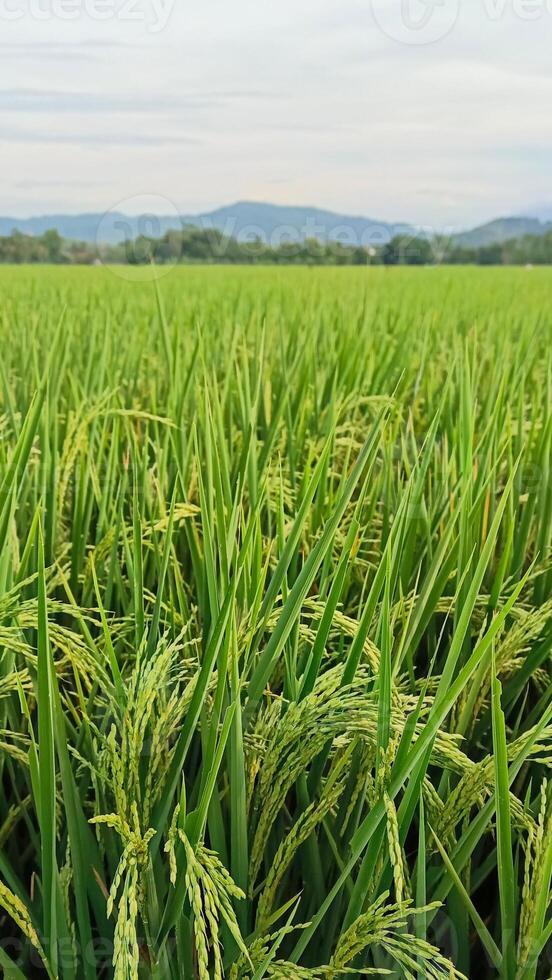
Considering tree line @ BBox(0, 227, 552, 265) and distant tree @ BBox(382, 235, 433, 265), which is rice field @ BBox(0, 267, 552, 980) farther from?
tree line @ BBox(0, 227, 552, 265)

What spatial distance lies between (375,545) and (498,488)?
329 mm

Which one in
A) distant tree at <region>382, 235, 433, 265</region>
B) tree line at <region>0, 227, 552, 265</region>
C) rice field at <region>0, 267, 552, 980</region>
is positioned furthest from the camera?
tree line at <region>0, 227, 552, 265</region>

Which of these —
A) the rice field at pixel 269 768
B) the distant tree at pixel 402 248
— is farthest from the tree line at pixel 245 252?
the rice field at pixel 269 768

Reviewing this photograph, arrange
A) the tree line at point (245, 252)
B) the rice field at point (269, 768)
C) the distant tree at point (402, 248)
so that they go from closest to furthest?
the rice field at point (269, 768) < the distant tree at point (402, 248) < the tree line at point (245, 252)

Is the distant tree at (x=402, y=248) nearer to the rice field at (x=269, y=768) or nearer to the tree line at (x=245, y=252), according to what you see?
the tree line at (x=245, y=252)

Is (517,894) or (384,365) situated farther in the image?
(384,365)

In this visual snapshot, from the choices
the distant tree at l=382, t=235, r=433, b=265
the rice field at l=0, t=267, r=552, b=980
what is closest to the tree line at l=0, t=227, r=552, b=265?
the distant tree at l=382, t=235, r=433, b=265

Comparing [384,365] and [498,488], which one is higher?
[384,365]

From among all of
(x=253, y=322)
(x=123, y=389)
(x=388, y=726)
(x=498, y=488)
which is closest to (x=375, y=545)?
A: (x=498, y=488)

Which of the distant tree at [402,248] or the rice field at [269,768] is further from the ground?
the distant tree at [402,248]

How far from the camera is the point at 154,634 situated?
680 mm

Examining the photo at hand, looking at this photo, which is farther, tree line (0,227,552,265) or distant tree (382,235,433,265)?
tree line (0,227,552,265)

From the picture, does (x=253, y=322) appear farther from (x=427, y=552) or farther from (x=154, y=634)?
(x=154, y=634)

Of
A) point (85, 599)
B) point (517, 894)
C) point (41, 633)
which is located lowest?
point (517, 894)
